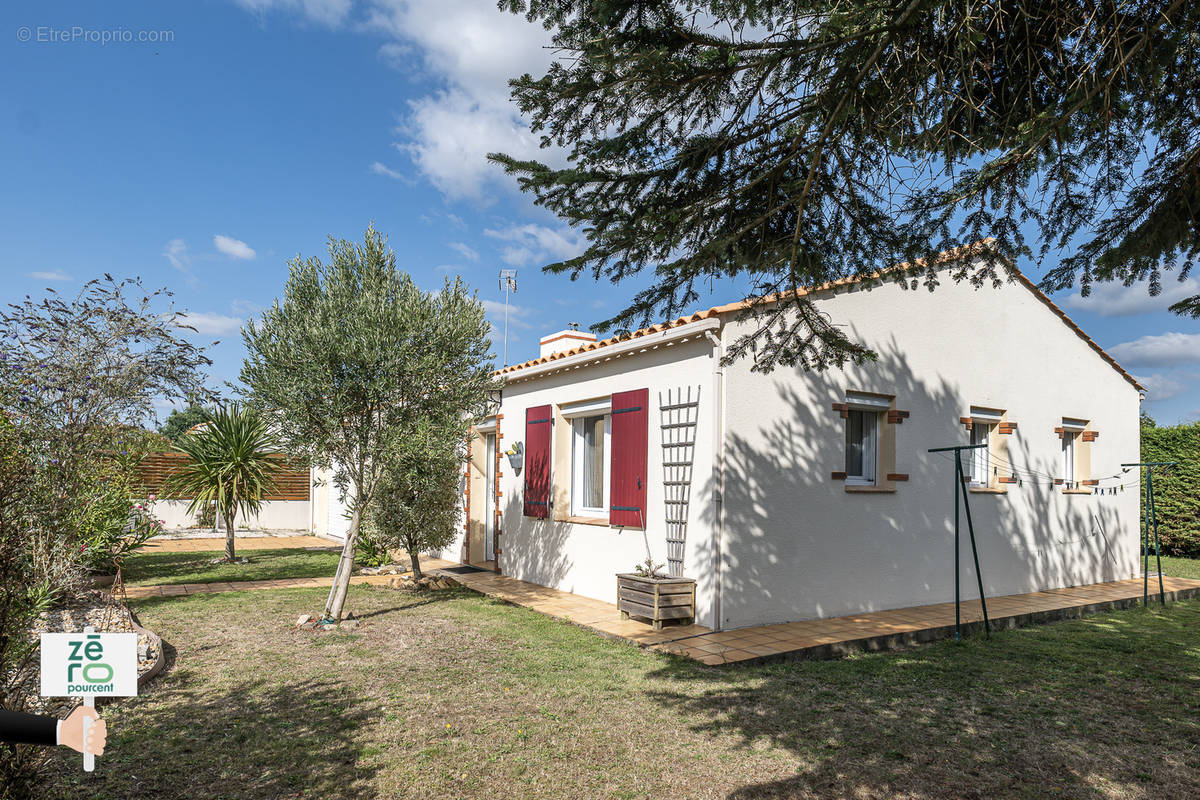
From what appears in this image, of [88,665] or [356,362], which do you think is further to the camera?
[356,362]

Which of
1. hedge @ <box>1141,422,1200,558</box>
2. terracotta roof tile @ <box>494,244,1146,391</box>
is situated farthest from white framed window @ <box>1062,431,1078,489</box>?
hedge @ <box>1141,422,1200,558</box>

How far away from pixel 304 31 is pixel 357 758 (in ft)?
27.0

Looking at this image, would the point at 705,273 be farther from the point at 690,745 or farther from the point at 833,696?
the point at 833,696

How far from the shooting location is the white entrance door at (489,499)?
12344 mm

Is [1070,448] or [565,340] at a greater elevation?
[565,340]

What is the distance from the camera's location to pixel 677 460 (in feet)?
25.7

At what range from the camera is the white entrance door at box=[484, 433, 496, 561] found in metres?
12.3

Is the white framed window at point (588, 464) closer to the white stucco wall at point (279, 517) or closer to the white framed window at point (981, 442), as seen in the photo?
the white framed window at point (981, 442)

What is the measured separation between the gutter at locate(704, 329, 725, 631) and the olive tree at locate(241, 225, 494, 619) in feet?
9.33

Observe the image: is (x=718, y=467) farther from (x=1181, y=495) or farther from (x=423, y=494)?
(x=1181, y=495)

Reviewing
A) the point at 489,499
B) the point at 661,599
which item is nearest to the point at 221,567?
the point at 489,499

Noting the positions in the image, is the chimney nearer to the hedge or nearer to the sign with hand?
the sign with hand

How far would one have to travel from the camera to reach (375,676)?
18.8 ft

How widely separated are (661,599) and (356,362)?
4205mm
